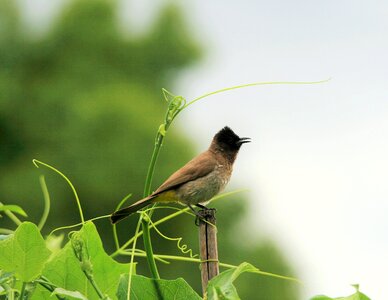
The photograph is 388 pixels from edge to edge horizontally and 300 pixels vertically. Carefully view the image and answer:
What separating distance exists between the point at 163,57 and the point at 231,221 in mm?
4896

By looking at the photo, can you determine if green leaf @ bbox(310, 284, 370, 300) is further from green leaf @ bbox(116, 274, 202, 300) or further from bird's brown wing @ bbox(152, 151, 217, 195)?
bird's brown wing @ bbox(152, 151, 217, 195)

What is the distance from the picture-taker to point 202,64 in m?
19.3

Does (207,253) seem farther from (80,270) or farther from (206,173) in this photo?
(206,173)


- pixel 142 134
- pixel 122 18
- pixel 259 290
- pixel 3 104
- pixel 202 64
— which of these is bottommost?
pixel 259 290

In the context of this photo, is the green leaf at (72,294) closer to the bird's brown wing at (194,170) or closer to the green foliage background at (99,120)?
the bird's brown wing at (194,170)

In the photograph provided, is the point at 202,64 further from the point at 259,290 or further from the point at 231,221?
the point at 259,290

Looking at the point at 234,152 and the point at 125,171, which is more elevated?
the point at 125,171

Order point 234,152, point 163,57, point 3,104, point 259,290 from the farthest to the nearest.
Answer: point 163,57, point 3,104, point 259,290, point 234,152

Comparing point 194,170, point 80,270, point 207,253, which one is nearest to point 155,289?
point 80,270

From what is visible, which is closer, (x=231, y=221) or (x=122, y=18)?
(x=231, y=221)

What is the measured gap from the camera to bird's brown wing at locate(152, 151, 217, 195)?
250 cm

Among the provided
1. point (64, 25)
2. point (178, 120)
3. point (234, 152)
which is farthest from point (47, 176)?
Answer: point (234, 152)

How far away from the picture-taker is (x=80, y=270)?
1438 mm

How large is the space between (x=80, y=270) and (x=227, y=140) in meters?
1.46
